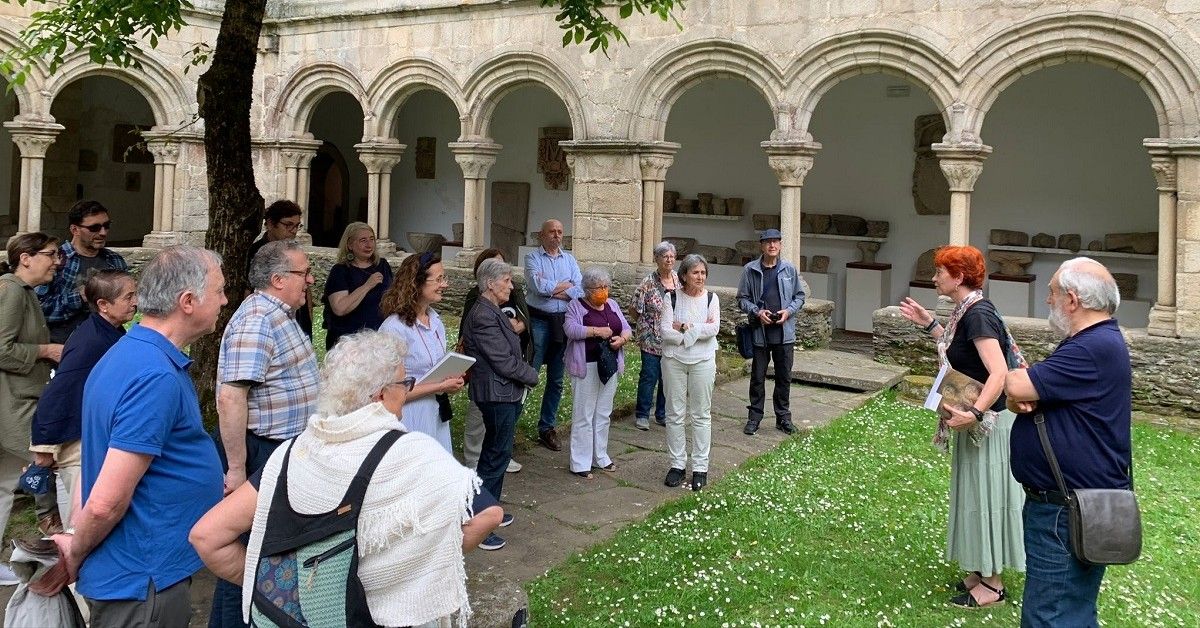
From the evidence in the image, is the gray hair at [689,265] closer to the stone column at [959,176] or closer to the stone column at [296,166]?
the stone column at [959,176]

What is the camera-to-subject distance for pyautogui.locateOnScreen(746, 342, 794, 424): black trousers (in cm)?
686

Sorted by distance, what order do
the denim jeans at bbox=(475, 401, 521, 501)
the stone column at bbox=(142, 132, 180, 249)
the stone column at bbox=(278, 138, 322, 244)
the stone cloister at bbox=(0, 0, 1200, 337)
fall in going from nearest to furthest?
the denim jeans at bbox=(475, 401, 521, 501)
the stone cloister at bbox=(0, 0, 1200, 337)
the stone column at bbox=(142, 132, 180, 249)
the stone column at bbox=(278, 138, 322, 244)

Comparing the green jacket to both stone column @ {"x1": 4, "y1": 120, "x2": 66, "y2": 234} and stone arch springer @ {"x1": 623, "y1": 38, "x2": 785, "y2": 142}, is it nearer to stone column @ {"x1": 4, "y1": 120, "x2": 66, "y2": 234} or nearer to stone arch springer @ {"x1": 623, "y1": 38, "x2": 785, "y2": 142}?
stone arch springer @ {"x1": 623, "y1": 38, "x2": 785, "y2": 142}

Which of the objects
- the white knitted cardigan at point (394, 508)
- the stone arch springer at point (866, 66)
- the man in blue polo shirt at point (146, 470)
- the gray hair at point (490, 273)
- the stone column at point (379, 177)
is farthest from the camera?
the stone column at point (379, 177)

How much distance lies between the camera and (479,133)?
37.8 feet

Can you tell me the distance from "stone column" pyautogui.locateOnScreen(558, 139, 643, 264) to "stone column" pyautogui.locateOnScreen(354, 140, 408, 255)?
295cm

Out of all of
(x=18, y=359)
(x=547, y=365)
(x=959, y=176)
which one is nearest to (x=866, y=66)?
(x=959, y=176)

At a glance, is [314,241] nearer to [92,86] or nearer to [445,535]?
[92,86]

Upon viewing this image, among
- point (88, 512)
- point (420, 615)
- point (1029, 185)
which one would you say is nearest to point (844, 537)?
point (420, 615)

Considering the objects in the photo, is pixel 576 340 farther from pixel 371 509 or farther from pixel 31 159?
pixel 31 159

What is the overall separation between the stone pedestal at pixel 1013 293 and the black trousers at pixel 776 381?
4.94 meters

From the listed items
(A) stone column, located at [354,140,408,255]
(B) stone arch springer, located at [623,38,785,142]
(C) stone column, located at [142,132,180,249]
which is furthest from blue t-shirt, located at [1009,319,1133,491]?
(C) stone column, located at [142,132,180,249]

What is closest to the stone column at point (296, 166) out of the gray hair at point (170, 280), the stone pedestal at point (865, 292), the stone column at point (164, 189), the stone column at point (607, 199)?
the stone column at point (164, 189)

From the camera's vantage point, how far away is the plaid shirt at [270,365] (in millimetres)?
3104
